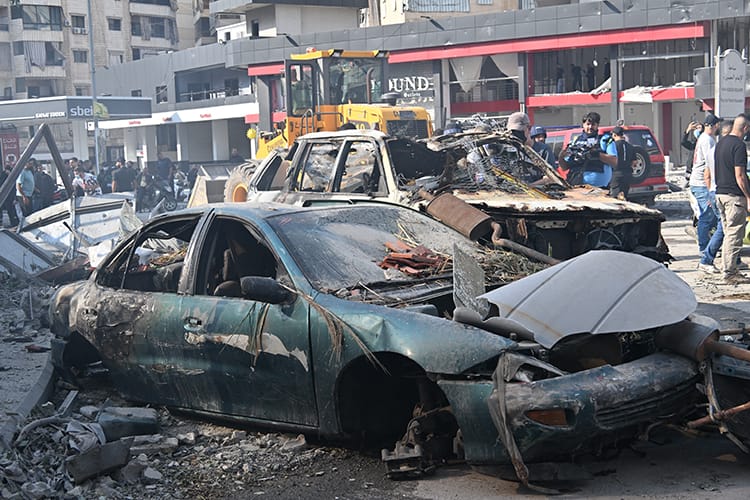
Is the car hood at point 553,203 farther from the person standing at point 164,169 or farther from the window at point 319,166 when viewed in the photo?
the person standing at point 164,169

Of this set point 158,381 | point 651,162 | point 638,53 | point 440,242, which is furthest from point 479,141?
point 638,53

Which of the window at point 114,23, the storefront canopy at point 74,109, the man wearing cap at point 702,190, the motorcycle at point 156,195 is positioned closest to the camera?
the man wearing cap at point 702,190

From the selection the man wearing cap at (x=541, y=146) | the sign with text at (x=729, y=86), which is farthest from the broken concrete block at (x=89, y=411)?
the sign with text at (x=729, y=86)

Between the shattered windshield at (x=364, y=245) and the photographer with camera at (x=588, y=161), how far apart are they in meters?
7.30

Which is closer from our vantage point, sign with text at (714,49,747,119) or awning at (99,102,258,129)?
sign with text at (714,49,747,119)

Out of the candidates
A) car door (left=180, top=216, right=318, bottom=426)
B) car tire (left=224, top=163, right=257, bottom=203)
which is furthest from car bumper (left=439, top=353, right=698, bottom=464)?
car tire (left=224, top=163, right=257, bottom=203)

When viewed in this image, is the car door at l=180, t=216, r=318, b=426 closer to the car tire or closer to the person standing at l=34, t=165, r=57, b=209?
the car tire

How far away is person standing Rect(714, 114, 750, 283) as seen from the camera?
1093 cm

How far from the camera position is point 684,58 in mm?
35500

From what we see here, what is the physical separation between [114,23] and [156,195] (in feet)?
169

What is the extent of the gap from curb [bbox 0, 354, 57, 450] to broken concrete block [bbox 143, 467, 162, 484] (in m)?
0.83

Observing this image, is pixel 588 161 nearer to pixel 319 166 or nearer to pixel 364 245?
pixel 319 166

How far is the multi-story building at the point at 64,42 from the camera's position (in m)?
74.1

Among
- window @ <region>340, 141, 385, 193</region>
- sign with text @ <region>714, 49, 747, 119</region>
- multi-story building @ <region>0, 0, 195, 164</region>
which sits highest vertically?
multi-story building @ <region>0, 0, 195, 164</region>
